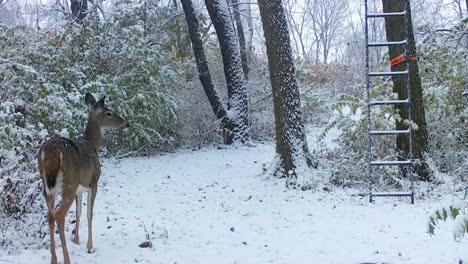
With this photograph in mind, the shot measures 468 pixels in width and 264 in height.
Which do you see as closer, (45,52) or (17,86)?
(17,86)

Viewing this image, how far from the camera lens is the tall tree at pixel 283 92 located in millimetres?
9422

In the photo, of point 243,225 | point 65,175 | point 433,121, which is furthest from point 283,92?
point 65,175

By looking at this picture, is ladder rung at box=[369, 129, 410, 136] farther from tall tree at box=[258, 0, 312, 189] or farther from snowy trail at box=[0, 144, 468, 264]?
tall tree at box=[258, 0, 312, 189]

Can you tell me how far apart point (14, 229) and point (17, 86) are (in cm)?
225

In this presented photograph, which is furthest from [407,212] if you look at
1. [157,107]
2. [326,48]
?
[326,48]

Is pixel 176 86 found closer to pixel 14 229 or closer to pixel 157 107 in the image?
pixel 157 107

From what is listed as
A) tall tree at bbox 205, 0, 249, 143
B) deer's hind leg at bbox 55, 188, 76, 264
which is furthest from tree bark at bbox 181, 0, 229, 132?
deer's hind leg at bbox 55, 188, 76, 264

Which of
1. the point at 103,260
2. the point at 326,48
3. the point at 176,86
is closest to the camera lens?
the point at 103,260

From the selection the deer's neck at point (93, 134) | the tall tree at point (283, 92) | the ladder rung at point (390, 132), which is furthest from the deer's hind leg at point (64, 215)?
the tall tree at point (283, 92)

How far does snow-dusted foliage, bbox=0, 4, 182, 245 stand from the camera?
24.8 feet

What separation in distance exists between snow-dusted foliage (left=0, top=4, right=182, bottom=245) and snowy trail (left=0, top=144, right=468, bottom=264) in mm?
1464

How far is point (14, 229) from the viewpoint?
5.96m

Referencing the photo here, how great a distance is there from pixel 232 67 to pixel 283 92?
166 inches

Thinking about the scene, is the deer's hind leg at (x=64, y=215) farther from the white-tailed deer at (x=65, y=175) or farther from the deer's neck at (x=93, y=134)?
the deer's neck at (x=93, y=134)
